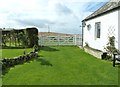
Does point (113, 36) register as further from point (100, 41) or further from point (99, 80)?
point (99, 80)

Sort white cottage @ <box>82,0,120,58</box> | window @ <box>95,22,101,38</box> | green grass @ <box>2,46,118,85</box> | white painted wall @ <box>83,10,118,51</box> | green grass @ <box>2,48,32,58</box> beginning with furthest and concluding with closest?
window @ <box>95,22,101,38</box>, green grass @ <box>2,48,32,58</box>, white painted wall @ <box>83,10,118,51</box>, white cottage @ <box>82,0,120,58</box>, green grass @ <box>2,46,118,85</box>

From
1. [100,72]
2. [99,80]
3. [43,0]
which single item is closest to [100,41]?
[43,0]

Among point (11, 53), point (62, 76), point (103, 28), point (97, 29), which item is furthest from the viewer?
point (97, 29)

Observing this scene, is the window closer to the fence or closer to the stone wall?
the stone wall

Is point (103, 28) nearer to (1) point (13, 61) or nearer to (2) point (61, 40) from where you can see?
(1) point (13, 61)

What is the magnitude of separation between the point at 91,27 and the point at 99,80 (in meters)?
12.5

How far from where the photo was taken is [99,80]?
29.9 ft

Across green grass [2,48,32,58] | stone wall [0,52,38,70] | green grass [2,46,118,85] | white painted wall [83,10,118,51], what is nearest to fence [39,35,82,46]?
white painted wall [83,10,118,51]

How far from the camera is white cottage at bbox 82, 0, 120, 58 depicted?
14250 millimetres

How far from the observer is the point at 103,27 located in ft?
56.2

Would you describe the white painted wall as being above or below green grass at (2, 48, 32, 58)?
above

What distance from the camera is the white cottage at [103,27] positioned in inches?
561

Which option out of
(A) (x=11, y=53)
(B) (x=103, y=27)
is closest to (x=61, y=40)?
(A) (x=11, y=53)

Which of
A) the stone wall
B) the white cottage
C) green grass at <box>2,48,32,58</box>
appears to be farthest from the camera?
green grass at <box>2,48,32,58</box>
